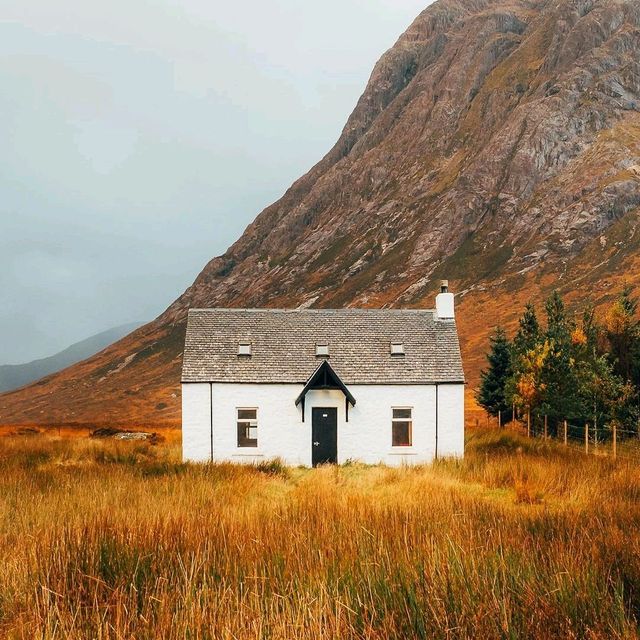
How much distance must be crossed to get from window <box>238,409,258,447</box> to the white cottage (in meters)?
0.04

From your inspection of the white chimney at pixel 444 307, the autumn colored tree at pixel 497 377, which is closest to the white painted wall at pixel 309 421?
the white chimney at pixel 444 307

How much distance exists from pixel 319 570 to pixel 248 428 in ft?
59.3

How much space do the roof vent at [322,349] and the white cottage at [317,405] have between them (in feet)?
0.20

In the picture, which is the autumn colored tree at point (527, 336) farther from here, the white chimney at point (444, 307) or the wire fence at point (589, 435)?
the white chimney at point (444, 307)

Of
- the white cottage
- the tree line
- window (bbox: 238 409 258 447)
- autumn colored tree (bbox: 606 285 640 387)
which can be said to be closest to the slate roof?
the white cottage

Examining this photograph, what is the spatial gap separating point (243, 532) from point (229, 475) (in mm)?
7819

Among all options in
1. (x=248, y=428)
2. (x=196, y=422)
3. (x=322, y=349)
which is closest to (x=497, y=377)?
(x=322, y=349)

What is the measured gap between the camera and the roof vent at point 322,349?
2323cm

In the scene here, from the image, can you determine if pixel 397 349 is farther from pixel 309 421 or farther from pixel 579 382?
pixel 579 382

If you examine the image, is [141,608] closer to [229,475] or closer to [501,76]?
[229,475]

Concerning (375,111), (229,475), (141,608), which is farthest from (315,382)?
(375,111)

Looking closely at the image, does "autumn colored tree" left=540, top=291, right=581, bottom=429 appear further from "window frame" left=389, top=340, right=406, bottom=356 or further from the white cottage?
"window frame" left=389, top=340, right=406, bottom=356

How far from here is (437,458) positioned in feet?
68.8

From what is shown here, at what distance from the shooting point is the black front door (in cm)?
2200
